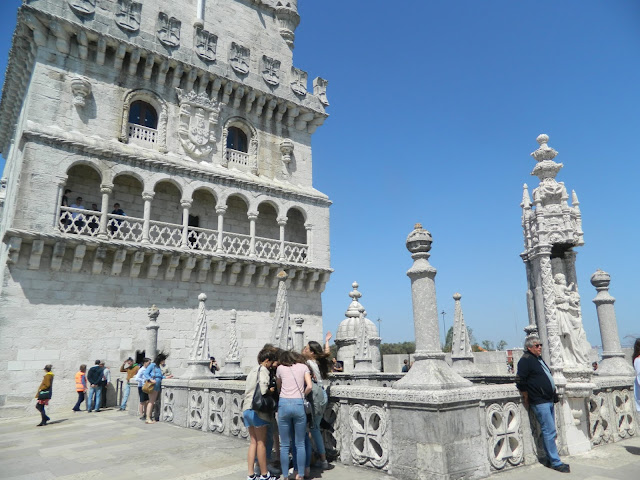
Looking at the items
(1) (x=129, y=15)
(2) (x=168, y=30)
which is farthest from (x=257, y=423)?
(2) (x=168, y=30)

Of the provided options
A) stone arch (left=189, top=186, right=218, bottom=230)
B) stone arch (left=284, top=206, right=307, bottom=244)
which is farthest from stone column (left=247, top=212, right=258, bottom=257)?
stone arch (left=284, top=206, right=307, bottom=244)

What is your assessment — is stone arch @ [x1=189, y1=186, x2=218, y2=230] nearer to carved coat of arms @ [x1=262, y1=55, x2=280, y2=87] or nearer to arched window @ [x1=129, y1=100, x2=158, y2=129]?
arched window @ [x1=129, y1=100, x2=158, y2=129]

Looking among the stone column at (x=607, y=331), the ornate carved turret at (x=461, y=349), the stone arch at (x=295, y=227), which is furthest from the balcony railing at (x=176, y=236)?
the stone column at (x=607, y=331)

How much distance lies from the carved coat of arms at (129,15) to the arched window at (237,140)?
6.37 meters

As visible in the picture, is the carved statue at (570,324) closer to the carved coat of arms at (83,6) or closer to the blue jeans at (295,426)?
the blue jeans at (295,426)

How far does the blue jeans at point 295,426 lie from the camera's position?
5586 mm

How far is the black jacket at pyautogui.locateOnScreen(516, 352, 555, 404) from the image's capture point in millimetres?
6266

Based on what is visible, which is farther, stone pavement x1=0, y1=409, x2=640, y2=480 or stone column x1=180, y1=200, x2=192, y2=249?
stone column x1=180, y1=200, x2=192, y2=249

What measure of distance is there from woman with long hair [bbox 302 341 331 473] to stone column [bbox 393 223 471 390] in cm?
114

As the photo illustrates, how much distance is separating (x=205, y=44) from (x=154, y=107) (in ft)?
14.4

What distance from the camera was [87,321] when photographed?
16.5 meters

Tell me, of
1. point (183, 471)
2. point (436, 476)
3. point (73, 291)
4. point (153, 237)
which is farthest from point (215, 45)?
point (436, 476)

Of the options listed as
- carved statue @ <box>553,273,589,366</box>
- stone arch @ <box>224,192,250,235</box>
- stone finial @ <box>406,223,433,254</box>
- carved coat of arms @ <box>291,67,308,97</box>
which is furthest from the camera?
carved coat of arms @ <box>291,67,308,97</box>

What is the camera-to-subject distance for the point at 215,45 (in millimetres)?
22062
